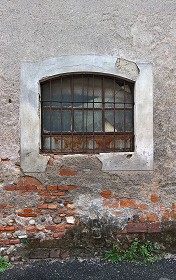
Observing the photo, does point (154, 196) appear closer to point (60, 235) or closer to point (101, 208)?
point (101, 208)

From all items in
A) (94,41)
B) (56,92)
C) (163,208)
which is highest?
(94,41)

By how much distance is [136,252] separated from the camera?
143 inches

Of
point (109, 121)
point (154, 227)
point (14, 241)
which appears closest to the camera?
point (14, 241)

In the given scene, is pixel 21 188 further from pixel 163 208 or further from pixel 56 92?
pixel 163 208

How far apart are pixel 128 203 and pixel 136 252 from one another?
0.60 meters

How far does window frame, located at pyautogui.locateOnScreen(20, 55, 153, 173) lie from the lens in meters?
3.57

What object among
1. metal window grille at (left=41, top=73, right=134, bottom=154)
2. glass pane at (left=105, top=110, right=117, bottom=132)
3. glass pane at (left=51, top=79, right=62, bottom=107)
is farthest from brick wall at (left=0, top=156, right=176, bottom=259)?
glass pane at (left=51, top=79, right=62, bottom=107)

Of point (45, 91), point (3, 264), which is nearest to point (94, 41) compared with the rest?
point (45, 91)

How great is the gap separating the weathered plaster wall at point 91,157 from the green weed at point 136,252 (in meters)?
0.17

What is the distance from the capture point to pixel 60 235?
363cm

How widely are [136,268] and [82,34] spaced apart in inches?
111

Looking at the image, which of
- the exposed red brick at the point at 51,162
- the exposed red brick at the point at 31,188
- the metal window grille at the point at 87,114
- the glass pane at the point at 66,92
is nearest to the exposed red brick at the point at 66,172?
the exposed red brick at the point at 51,162

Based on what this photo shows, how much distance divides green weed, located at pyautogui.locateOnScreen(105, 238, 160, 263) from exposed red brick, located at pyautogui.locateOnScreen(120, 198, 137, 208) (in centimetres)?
42

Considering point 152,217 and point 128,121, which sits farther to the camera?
point 128,121
